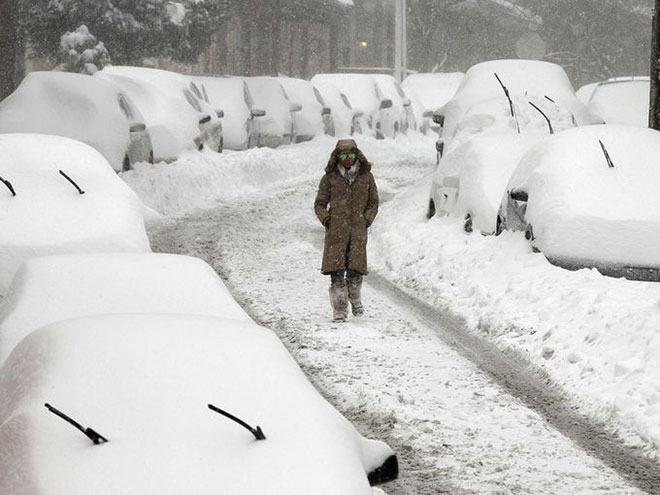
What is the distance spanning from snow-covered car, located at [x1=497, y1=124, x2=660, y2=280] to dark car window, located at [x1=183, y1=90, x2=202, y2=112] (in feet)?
34.6

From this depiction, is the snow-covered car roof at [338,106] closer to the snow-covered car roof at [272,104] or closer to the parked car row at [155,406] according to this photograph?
the snow-covered car roof at [272,104]

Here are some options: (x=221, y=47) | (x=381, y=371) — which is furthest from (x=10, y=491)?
(x=221, y=47)

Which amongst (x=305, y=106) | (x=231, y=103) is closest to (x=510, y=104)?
(x=231, y=103)

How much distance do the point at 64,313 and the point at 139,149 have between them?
13.6 metres

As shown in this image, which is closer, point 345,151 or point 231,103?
point 345,151

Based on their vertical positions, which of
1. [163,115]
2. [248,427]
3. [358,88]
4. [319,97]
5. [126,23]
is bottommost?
[358,88]

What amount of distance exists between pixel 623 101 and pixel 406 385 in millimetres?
16033

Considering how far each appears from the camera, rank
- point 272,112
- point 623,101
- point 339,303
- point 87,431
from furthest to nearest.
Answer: point 272,112 → point 623,101 → point 339,303 → point 87,431

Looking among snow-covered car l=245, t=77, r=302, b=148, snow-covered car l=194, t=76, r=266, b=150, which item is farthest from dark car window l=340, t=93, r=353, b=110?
snow-covered car l=194, t=76, r=266, b=150

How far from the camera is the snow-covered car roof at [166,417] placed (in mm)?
3441

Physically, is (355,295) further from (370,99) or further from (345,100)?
(370,99)

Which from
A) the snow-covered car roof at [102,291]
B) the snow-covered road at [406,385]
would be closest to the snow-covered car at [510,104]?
the snow-covered road at [406,385]

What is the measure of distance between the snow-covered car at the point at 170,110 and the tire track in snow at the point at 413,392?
647cm

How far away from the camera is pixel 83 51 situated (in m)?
29.7
